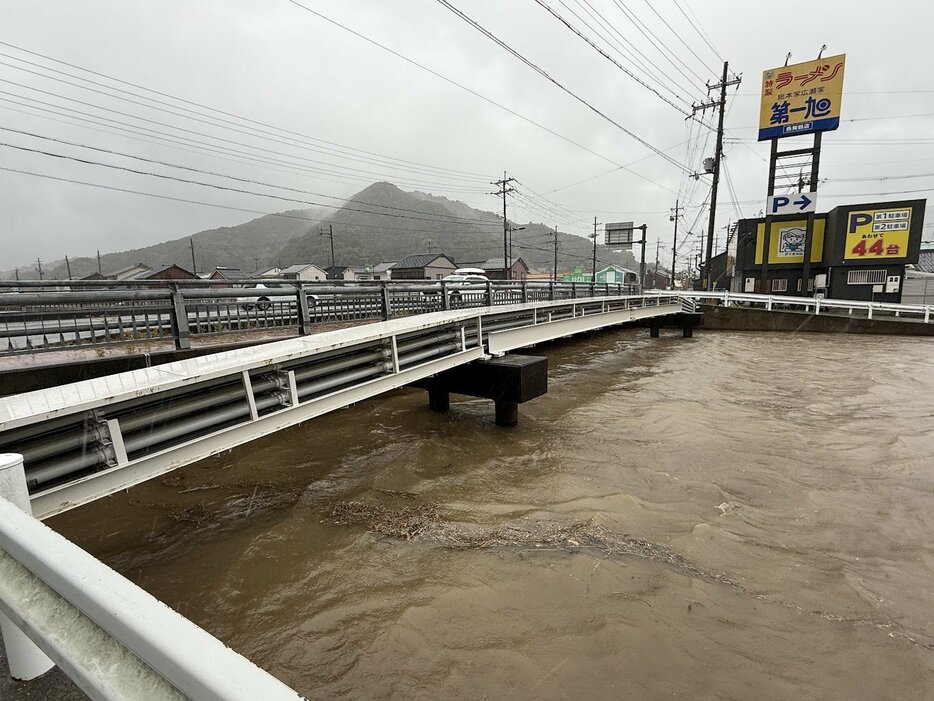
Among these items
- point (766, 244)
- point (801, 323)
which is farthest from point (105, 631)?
point (766, 244)

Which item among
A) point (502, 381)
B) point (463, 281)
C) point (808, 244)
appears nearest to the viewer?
point (502, 381)

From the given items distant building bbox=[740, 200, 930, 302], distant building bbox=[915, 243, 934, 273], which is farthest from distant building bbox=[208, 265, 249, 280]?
distant building bbox=[915, 243, 934, 273]

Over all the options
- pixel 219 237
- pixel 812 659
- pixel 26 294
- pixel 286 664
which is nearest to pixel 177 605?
pixel 286 664

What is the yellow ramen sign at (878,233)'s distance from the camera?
2720cm

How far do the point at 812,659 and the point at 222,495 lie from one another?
240 inches

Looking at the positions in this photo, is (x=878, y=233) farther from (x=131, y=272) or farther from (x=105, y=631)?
(x=131, y=272)

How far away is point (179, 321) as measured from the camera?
6.42m

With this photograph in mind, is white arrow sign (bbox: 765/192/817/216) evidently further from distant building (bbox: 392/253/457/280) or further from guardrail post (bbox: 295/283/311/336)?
distant building (bbox: 392/253/457/280)

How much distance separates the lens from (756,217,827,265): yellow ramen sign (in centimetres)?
3047

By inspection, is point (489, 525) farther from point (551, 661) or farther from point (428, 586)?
point (551, 661)

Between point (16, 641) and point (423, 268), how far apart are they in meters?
62.1

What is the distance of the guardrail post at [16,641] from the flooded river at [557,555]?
1.47 metres

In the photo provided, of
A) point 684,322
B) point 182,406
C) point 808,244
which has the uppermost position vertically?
point 808,244

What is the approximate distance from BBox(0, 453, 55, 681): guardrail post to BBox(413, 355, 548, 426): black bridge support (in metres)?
6.63
